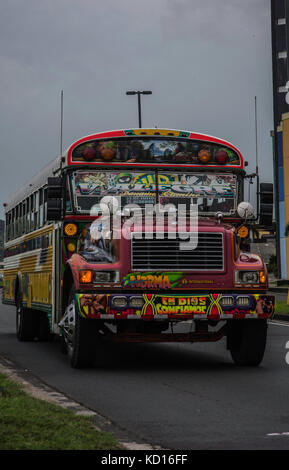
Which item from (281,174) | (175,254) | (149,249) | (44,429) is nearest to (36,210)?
(149,249)

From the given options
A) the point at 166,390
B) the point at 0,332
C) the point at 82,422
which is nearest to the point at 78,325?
the point at 166,390

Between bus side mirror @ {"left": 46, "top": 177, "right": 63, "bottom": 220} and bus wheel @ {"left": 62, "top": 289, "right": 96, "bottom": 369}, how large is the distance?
3.83ft

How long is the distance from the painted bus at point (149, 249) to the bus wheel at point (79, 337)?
0.05 ft

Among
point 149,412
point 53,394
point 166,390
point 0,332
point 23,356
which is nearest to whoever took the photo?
point 149,412

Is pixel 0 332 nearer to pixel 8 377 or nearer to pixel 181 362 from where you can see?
pixel 181 362

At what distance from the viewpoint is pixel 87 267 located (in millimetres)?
10844

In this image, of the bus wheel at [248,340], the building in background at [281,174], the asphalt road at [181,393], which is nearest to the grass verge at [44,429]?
the asphalt road at [181,393]

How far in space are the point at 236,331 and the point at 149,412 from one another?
3.89 m

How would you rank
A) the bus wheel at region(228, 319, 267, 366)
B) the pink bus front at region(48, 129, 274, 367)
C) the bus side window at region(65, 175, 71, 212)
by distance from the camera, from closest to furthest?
the pink bus front at region(48, 129, 274, 367) → the bus wheel at region(228, 319, 267, 366) → the bus side window at region(65, 175, 71, 212)

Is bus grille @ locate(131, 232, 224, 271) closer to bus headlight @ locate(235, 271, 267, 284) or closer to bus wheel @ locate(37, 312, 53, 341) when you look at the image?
bus headlight @ locate(235, 271, 267, 284)

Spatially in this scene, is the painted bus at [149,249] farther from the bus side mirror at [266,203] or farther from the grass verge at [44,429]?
the grass verge at [44,429]

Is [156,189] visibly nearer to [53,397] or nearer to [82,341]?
[82,341]

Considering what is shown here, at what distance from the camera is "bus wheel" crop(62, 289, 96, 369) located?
11.0 m

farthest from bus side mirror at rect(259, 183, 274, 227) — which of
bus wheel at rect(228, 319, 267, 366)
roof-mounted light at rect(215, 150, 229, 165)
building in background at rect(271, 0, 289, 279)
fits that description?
building in background at rect(271, 0, 289, 279)
